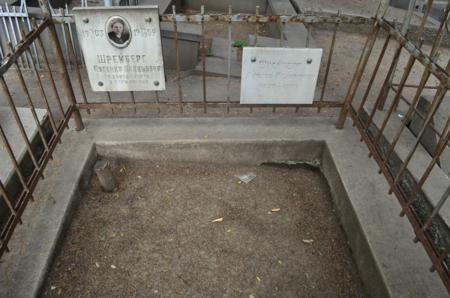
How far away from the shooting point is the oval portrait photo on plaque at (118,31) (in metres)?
2.88

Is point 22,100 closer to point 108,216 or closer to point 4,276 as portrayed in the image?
point 108,216

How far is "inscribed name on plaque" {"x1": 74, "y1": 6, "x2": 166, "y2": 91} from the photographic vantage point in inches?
112

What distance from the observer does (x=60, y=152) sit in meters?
3.23

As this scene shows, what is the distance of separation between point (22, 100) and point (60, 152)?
1757 mm

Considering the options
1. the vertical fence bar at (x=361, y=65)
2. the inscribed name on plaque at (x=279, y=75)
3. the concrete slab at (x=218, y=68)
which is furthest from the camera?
the concrete slab at (x=218, y=68)

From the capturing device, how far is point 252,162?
141 inches

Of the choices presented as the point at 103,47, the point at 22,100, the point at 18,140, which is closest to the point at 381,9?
the point at 103,47

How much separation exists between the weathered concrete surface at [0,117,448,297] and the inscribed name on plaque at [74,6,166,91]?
533 mm

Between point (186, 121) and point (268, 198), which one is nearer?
point (268, 198)

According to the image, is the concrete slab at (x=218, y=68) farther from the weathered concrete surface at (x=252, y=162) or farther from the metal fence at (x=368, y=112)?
the metal fence at (x=368, y=112)

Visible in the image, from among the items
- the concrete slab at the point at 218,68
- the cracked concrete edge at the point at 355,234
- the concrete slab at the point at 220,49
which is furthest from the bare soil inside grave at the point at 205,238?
the concrete slab at the point at 220,49

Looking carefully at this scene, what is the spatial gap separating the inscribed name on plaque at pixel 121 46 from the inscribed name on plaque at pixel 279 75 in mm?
786

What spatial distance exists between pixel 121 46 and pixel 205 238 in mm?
1726

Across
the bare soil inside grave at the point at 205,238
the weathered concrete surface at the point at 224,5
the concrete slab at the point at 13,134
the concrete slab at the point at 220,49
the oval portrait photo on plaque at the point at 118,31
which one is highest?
the oval portrait photo on plaque at the point at 118,31
